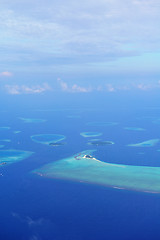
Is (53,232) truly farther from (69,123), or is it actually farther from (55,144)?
(69,123)

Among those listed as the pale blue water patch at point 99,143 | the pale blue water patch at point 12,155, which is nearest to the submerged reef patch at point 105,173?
the pale blue water patch at point 12,155

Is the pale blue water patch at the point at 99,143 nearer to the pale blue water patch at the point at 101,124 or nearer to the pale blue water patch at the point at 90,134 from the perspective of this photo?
the pale blue water patch at the point at 90,134

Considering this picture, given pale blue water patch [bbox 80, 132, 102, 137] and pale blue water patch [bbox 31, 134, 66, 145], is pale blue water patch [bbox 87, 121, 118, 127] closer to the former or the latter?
pale blue water patch [bbox 80, 132, 102, 137]

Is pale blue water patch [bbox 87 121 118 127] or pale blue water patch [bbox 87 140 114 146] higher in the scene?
pale blue water patch [bbox 87 121 118 127]

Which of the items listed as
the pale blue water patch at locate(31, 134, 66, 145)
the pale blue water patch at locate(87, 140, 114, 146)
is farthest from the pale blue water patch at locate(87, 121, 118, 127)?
the pale blue water patch at locate(87, 140, 114, 146)

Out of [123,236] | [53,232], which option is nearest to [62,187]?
[53,232]
